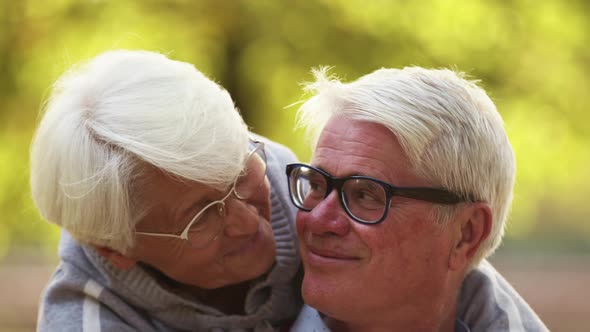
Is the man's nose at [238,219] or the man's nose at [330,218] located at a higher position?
the man's nose at [330,218]

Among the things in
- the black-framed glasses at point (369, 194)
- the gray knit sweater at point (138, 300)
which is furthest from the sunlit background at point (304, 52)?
the black-framed glasses at point (369, 194)

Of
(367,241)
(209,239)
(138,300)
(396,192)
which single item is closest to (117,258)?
(138,300)

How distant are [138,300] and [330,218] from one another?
0.70 meters

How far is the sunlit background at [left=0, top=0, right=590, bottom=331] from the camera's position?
233 inches

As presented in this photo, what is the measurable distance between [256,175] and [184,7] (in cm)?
358

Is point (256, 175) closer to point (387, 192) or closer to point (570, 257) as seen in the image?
point (387, 192)

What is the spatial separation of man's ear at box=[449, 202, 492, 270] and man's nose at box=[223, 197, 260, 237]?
65 cm

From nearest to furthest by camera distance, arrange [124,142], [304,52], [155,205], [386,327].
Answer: [124,142] < [155,205] < [386,327] < [304,52]

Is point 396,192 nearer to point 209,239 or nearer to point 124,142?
point 209,239

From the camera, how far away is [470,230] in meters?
2.63

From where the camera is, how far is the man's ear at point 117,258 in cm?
265

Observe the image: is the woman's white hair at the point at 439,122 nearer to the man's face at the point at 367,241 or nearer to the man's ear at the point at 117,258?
the man's face at the point at 367,241

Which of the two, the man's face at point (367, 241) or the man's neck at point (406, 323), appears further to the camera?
the man's neck at point (406, 323)

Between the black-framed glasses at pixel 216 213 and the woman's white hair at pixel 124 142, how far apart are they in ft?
0.29
